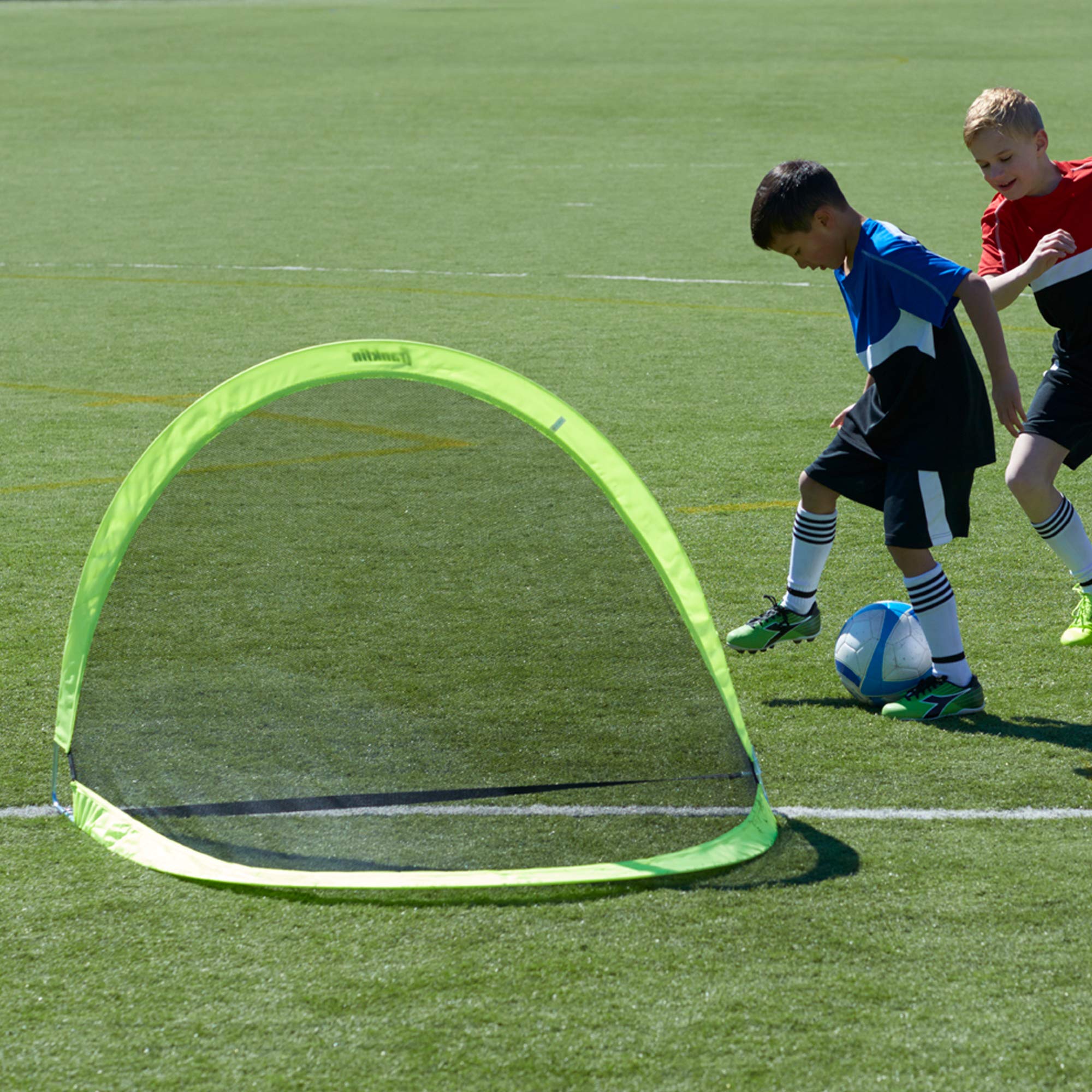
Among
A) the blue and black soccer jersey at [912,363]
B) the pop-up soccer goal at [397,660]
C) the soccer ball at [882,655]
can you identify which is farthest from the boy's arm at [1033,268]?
the pop-up soccer goal at [397,660]

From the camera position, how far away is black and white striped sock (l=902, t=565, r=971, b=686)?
4074mm

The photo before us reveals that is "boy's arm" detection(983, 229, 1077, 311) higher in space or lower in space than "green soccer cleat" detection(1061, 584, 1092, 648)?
higher

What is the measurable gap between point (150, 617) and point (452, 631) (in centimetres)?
79

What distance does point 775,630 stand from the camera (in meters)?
4.53

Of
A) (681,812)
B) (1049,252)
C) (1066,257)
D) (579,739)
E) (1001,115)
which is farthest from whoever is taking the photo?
(1066,257)

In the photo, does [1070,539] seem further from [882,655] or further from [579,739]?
[579,739]

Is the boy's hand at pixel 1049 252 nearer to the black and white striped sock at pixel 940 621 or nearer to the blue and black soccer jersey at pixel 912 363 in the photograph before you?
the blue and black soccer jersey at pixel 912 363

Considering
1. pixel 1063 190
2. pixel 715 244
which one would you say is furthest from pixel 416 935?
pixel 715 244

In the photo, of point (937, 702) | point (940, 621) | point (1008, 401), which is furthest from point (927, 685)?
point (1008, 401)

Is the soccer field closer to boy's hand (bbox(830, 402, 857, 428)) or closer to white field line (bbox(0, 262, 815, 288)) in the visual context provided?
white field line (bbox(0, 262, 815, 288))

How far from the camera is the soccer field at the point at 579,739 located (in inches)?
102

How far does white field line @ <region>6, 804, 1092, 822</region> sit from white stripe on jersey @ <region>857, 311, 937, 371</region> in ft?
3.99

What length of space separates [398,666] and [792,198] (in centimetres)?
160

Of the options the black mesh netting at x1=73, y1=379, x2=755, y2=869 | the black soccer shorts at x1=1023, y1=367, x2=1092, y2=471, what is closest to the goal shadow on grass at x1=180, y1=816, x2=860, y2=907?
the black mesh netting at x1=73, y1=379, x2=755, y2=869
